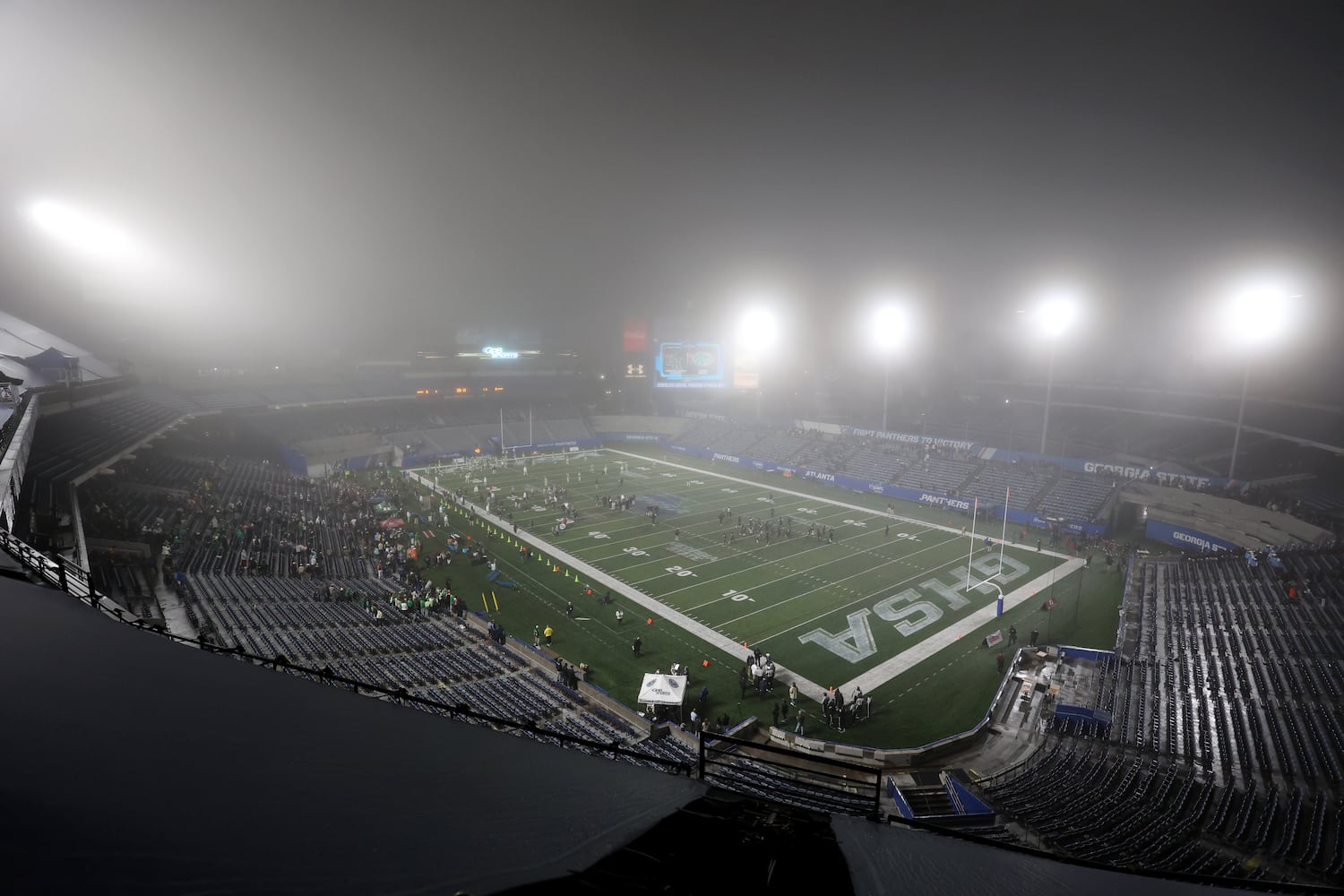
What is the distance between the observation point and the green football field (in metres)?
21.7

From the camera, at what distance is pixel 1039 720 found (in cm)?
1866

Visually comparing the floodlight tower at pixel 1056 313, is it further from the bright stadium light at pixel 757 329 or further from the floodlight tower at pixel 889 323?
the bright stadium light at pixel 757 329

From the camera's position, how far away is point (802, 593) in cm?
2889

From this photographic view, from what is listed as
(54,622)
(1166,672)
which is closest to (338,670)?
(54,622)

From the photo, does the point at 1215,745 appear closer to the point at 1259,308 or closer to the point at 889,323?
the point at 1259,308

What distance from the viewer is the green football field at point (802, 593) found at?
21.7 m

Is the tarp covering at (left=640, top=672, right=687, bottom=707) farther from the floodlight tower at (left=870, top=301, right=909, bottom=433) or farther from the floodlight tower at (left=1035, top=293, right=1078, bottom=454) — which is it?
the floodlight tower at (left=870, top=301, right=909, bottom=433)

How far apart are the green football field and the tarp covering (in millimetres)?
1770

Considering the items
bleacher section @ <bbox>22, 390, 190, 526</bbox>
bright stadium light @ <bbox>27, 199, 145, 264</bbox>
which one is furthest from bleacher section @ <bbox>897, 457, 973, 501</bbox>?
bright stadium light @ <bbox>27, 199, 145, 264</bbox>

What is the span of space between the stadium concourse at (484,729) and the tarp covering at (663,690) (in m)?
0.84

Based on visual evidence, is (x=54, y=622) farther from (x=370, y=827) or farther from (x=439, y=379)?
(x=439, y=379)

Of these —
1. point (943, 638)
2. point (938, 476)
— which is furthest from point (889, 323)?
point (943, 638)

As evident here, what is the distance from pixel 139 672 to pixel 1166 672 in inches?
1015

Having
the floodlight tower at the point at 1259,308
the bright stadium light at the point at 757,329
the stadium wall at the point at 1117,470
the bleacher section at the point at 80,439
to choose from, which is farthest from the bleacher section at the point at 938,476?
the bleacher section at the point at 80,439
